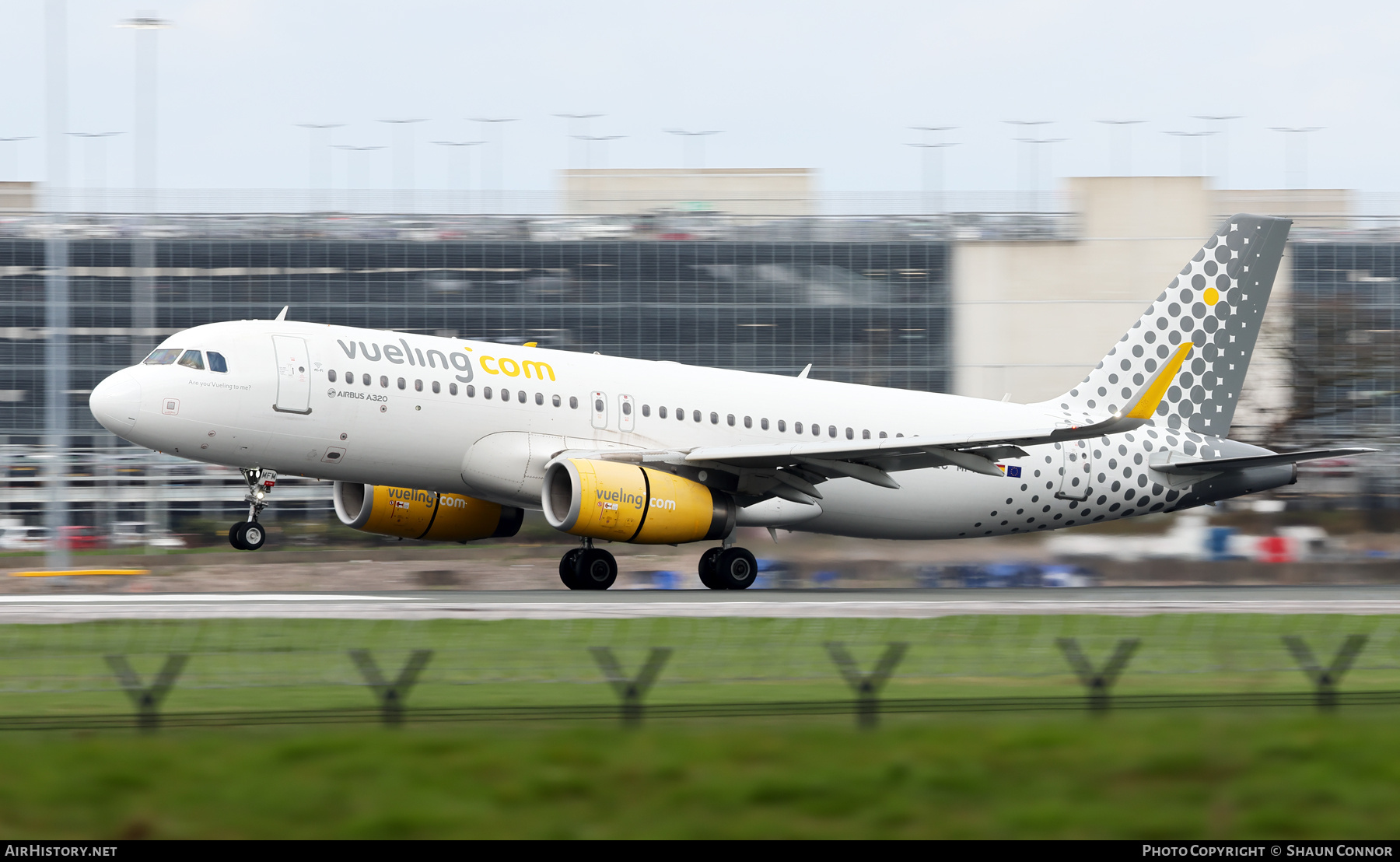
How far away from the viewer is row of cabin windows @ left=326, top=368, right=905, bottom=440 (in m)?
25.4

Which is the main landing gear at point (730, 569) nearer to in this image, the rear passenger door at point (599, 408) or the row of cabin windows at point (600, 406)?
the row of cabin windows at point (600, 406)

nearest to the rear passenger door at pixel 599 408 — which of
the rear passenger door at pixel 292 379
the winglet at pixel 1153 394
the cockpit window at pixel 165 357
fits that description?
the rear passenger door at pixel 292 379

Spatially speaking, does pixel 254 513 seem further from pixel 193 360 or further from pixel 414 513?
pixel 414 513

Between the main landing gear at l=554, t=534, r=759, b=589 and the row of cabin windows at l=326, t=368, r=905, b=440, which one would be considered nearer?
the row of cabin windows at l=326, t=368, r=905, b=440

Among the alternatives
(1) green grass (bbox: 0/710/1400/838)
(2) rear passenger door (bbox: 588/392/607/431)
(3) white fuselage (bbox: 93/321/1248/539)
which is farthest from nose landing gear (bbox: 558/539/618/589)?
(1) green grass (bbox: 0/710/1400/838)

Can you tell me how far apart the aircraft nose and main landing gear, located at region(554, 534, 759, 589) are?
7520 mm

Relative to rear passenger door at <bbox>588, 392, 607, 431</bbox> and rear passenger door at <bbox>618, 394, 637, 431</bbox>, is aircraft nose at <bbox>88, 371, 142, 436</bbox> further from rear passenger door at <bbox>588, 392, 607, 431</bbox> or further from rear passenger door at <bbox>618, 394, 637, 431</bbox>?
rear passenger door at <bbox>618, 394, 637, 431</bbox>

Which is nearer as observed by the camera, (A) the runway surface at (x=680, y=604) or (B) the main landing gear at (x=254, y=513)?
(A) the runway surface at (x=680, y=604)

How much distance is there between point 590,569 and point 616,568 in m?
0.46

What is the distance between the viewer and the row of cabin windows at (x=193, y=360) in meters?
24.7

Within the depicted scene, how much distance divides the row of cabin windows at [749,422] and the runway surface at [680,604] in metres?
3.21

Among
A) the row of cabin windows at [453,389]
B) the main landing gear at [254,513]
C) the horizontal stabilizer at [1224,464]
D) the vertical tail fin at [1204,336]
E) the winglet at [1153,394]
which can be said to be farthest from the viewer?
the vertical tail fin at [1204,336]

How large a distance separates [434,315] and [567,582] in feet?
185

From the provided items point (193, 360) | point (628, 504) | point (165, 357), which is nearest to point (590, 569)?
point (628, 504)
